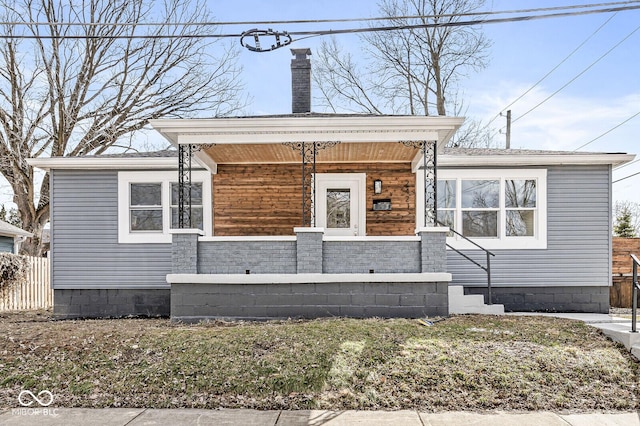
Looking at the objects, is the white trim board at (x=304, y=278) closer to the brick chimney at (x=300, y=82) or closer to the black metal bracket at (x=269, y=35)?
the black metal bracket at (x=269, y=35)

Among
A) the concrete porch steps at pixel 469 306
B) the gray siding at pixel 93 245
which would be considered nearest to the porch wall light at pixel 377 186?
the concrete porch steps at pixel 469 306

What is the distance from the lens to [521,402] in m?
4.90

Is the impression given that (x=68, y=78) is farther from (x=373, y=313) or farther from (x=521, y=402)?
(x=521, y=402)

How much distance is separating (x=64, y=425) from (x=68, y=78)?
17245 millimetres

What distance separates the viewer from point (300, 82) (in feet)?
37.4

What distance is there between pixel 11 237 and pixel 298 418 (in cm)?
1881

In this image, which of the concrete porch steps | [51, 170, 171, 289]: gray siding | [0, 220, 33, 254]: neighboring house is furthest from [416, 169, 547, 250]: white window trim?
[0, 220, 33, 254]: neighboring house

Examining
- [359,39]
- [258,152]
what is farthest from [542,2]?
[359,39]

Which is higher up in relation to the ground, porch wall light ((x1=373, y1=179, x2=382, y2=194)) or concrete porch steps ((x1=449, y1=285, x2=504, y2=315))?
porch wall light ((x1=373, y1=179, x2=382, y2=194))

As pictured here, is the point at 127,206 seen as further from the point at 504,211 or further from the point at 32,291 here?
the point at 504,211

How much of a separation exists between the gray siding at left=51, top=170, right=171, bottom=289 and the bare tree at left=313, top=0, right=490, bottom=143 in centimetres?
1312
